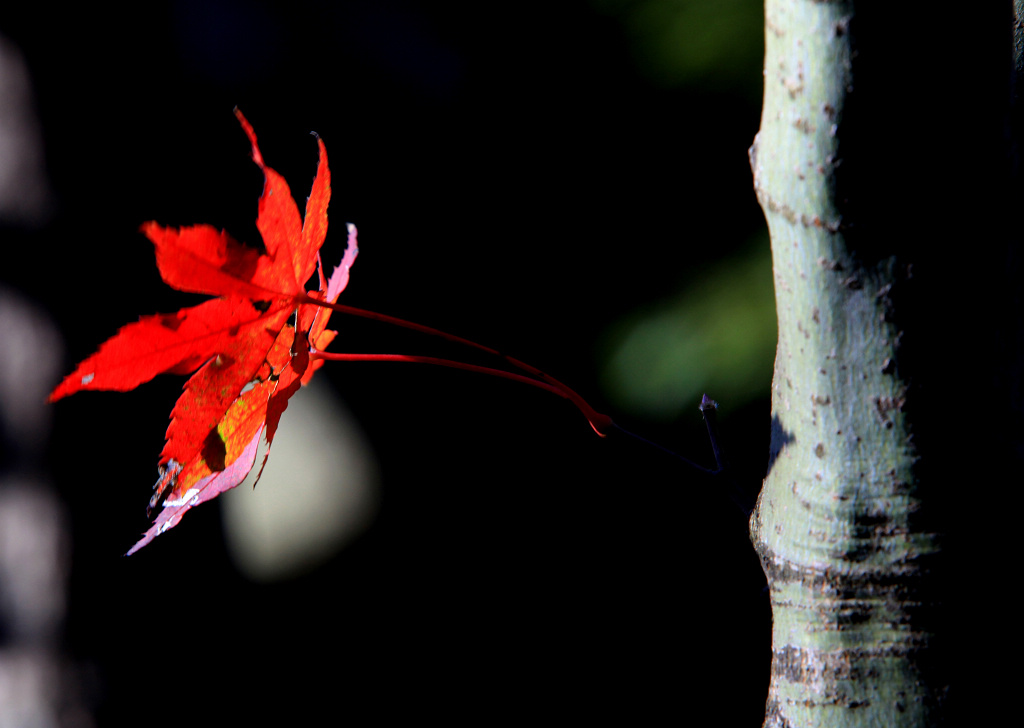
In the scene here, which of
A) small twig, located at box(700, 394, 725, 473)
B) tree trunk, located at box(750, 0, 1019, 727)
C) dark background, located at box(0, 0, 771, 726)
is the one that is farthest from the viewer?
dark background, located at box(0, 0, 771, 726)

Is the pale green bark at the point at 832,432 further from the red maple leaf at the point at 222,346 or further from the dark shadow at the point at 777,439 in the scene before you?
the red maple leaf at the point at 222,346

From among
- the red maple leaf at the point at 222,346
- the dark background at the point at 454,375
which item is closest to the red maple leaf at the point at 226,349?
the red maple leaf at the point at 222,346

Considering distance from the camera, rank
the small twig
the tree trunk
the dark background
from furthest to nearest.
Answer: the dark background
the small twig
the tree trunk

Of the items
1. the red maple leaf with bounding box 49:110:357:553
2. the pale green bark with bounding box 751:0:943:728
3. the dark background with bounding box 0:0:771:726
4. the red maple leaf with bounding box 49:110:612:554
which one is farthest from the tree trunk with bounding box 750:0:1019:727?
the dark background with bounding box 0:0:771:726

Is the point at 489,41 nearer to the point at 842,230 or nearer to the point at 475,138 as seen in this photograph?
the point at 475,138

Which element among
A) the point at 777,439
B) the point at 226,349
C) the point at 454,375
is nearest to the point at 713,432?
the point at 777,439

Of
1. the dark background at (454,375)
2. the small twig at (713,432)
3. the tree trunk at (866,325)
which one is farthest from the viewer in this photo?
the dark background at (454,375)

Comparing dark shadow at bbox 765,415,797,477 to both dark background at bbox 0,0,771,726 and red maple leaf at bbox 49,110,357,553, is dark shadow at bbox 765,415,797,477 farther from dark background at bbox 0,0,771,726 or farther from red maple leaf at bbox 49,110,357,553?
dark background at bbox 0,0,771,726
